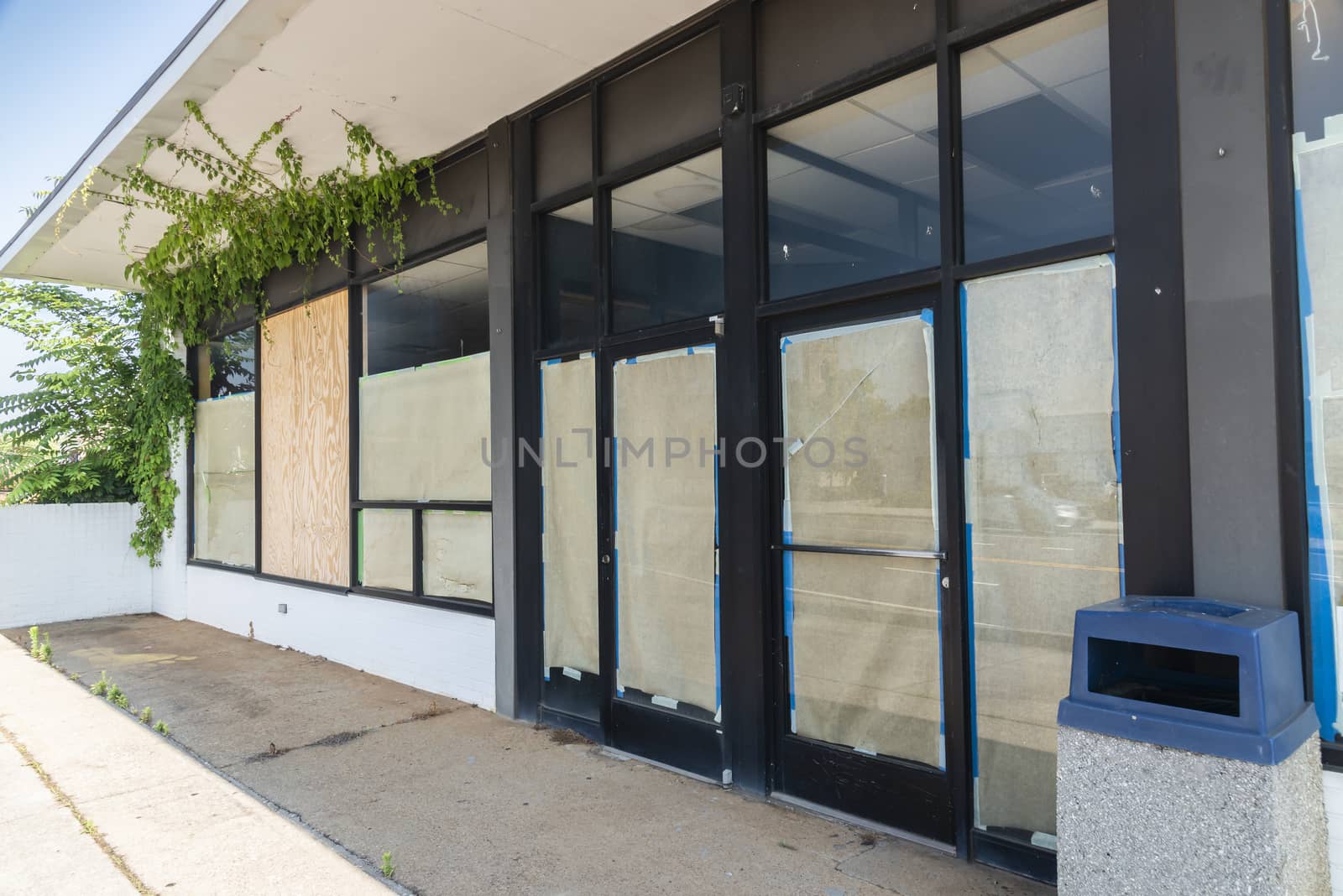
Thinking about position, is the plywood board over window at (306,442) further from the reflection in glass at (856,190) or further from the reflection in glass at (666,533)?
the reflection in glass at (856,190)

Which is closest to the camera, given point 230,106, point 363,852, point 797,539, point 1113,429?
point 1113,429

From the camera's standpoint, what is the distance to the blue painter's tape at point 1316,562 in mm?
2535

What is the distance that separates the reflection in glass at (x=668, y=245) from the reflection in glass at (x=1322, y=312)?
240 centimetres

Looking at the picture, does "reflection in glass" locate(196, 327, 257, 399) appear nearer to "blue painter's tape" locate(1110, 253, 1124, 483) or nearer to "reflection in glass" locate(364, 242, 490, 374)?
"reflection in glass" locate(364, 242, 490, 374)

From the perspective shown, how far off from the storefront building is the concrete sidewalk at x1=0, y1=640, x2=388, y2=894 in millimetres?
1741

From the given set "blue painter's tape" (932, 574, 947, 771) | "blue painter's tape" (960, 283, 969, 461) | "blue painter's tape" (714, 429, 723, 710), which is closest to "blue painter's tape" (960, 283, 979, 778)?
"blue painter's tape" (960, 283, 969, 461)

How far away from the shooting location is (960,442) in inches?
133

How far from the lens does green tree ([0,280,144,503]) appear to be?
9719mm

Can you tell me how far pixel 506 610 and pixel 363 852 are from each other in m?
2.03

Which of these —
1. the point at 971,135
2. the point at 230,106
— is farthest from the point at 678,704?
the point at 230,106

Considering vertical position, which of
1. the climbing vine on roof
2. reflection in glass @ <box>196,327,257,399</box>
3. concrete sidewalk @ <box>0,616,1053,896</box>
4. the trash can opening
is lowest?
concrete sidewalk @ <box>0,616,1053,896</box>

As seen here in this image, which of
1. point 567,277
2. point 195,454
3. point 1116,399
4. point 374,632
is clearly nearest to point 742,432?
point 1116,399

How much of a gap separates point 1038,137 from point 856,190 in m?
0.82

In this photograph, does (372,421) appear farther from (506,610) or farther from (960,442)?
(960,442)
